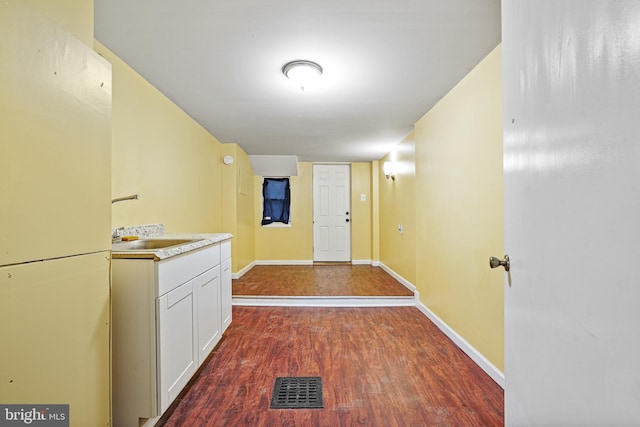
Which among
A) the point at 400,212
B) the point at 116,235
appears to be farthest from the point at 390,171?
the point at 116,235

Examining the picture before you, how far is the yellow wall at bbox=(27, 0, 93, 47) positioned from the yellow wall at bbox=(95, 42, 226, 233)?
735mm

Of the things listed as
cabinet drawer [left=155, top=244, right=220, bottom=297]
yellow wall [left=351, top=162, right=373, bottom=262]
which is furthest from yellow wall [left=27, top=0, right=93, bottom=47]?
yellow wall [left=351, top=162, right=373, bottom=262]

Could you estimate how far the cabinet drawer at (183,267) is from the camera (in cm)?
136

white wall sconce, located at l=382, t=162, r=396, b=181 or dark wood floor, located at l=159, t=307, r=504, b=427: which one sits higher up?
white wall sconce, located at l=382, t=162, r=396, b=181

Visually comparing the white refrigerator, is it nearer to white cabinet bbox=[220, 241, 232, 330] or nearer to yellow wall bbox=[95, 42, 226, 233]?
yellow wall bbox=[95, 42, 226, 233]

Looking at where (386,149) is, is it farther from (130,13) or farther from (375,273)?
(130,13)

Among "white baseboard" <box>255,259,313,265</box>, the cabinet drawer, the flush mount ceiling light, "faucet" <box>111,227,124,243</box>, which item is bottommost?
"white baseboard" <box>255,259,313,265</box>

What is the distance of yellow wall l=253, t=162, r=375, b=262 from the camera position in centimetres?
559

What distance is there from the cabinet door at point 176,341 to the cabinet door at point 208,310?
3.1 inches

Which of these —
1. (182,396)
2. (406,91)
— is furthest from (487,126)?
(182,396)

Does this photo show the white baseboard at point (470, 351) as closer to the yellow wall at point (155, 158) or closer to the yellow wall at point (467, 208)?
the yellow wall at point (467, 208)

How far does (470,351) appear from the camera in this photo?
2.05m

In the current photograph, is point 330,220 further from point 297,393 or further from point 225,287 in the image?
point 297,393

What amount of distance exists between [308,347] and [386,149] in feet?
10.9
